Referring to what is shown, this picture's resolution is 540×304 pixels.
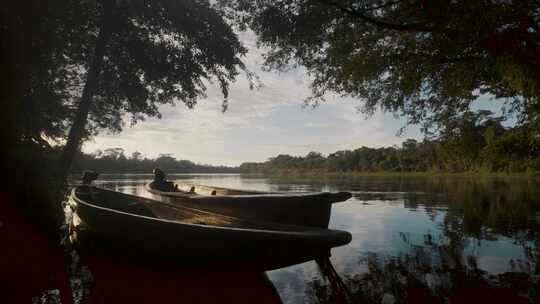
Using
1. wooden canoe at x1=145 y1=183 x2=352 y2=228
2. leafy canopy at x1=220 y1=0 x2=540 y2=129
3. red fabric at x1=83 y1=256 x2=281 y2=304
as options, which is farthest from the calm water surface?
leafy canopy at x1=220 y1=0 x2=540 y2=129

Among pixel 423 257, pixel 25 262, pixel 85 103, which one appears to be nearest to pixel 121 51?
pixel 85 103

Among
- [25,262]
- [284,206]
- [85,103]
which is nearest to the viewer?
[25,262]

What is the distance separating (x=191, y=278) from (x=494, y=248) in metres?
A: 7.53

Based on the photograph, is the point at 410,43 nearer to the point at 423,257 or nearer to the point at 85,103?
the point at 423,257

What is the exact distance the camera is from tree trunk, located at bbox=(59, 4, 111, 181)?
→ 8.57 meters

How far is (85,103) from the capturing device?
8.70 m

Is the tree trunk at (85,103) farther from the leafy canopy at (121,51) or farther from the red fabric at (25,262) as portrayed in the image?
the red fabric at (25,262)

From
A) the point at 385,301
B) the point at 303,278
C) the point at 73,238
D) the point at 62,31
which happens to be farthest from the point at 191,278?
the point at 62,31

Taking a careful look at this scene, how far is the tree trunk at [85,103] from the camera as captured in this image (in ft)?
28.1

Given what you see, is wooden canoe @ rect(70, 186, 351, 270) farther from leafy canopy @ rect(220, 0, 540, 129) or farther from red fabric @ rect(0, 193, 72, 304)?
leafy canopy @ rect(220, 0, 540, 129)

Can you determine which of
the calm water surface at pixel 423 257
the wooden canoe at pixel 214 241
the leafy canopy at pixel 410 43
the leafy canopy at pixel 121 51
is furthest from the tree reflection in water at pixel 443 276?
the leafy canopy at pixel 121 51

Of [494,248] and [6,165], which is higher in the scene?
[6,165]

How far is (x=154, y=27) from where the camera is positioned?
10141 mm

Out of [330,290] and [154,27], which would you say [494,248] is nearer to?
[330,290]
